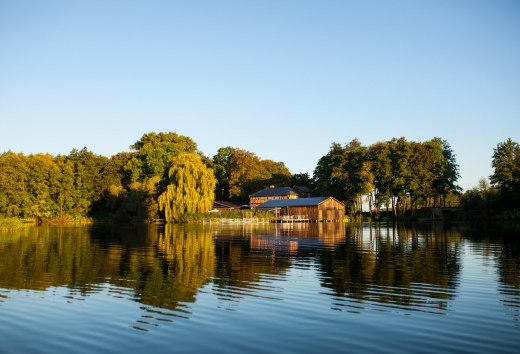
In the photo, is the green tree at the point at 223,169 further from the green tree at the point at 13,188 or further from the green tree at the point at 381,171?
the green tree at the point at 13,188

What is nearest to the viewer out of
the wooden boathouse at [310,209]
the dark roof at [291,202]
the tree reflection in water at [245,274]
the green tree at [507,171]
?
the tree reflection in water at [245,274]

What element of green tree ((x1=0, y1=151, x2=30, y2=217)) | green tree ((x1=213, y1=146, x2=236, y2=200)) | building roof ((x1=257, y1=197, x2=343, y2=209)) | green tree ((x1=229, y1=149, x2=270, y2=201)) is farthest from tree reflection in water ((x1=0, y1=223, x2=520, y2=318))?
green tree ((x1=213, y1=146, x2=236, y2=200))

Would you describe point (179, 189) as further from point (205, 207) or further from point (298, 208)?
point (298, 208)

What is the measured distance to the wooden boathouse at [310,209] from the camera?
8281 cm

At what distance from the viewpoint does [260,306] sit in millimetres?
12047

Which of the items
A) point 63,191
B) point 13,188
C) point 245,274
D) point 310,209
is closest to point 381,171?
point 310,209

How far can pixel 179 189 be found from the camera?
75188 mm

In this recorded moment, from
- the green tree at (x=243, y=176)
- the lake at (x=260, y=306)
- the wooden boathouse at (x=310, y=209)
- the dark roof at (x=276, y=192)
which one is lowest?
the lake at (x=260, y=306)

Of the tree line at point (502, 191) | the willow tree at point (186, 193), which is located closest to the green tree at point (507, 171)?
the tree line at point (502, 191)

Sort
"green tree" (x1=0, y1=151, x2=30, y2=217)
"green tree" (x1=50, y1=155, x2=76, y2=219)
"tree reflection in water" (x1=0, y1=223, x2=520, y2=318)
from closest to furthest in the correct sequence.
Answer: "tree reflection in water" (x1=0, y1=223, x2=520, y2=318) → "green tree" (x1=0, y1=151, x2=30, y2=217) → "green tree" (x1=50, y1=155, x2=76, y2=219)

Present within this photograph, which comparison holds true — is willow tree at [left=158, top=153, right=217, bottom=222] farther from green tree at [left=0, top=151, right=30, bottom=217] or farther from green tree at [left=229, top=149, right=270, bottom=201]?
green tree at [left=229, top=149, right=270, bottom=201]

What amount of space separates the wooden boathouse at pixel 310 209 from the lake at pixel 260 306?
61003 mm

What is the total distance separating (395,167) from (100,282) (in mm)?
75794

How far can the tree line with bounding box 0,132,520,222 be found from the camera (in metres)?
74.7
